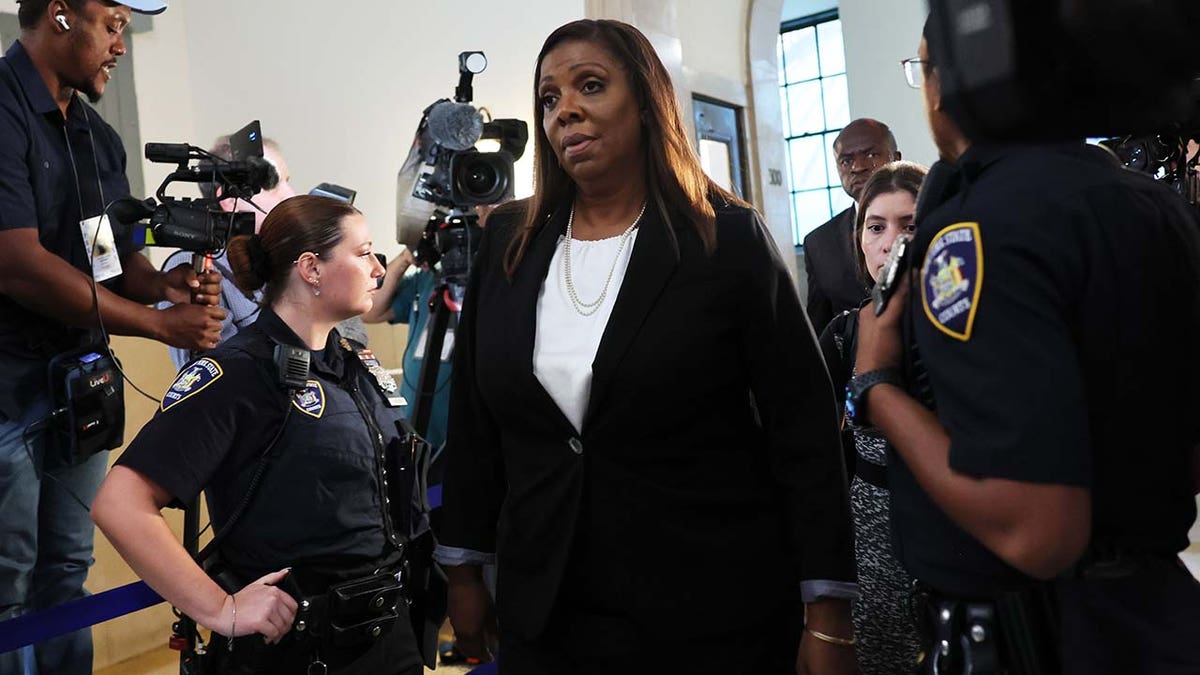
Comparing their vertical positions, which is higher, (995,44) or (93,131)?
(93,131)

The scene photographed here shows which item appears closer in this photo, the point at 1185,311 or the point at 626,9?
the point at 1185,311

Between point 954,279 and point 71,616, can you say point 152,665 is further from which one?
point 954,279

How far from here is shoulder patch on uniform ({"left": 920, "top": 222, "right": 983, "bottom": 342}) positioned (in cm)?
89

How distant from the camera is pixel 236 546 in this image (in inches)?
66.9

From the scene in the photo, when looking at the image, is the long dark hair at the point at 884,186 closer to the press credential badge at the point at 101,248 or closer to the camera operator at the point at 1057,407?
the camera operator at the point at 1057,407

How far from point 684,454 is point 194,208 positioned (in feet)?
4.17

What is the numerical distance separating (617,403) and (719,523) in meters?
0.19

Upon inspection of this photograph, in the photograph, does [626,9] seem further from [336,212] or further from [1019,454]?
[1019,454]

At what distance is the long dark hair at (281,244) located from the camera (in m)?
1.96

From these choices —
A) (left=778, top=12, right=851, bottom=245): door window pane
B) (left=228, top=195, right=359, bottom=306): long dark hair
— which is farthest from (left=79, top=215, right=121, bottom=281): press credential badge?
(left=778, top=12, right=851, bottom=245): door window pane

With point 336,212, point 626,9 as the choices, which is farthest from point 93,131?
point 626,9

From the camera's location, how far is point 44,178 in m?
2.11

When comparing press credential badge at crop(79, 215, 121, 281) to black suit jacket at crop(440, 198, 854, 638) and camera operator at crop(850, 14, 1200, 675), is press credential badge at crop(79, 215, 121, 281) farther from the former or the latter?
camera operator at crop(850, 14, 1200, 675)

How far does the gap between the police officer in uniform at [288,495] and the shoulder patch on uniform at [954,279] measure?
111 centimetres
